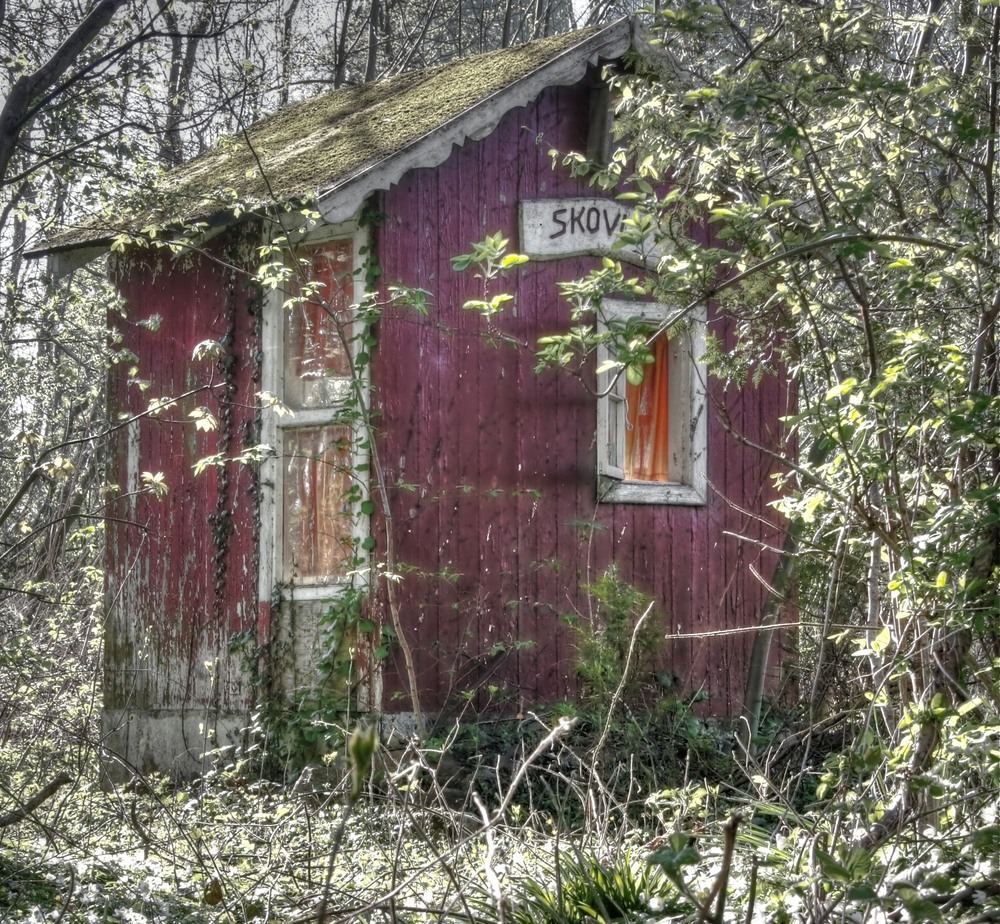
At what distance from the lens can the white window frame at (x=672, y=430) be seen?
982cm

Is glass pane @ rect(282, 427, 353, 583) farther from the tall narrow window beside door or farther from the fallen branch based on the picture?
the fallen branch

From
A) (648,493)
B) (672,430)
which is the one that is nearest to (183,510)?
(648,493)

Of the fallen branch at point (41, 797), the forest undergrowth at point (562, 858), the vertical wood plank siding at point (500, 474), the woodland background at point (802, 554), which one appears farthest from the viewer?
the vertical wood plank siding at point (500, 474)

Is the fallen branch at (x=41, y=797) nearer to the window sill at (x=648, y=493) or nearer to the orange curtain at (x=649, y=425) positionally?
the window sill at (x=648, y=493)

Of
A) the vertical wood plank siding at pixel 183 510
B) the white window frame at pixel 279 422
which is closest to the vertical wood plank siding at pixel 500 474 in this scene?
the white window frame at pixel 279 422

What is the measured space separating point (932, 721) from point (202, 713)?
21.5ft

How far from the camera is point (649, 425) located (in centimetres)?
1027

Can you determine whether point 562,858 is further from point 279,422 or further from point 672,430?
point 672,430

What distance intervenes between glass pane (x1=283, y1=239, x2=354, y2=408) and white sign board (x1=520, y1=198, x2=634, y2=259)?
129 centimetres

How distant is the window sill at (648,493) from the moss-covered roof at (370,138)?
255cm

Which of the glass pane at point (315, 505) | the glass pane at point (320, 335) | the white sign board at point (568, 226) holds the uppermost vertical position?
the white sign board at point (568, 226)

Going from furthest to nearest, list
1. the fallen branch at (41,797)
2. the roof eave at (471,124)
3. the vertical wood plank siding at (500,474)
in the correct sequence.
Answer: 1. the vertical wood plank siding at (500,474)
2. the roof eave at (471,124)
3. the fallen branch at (41,797)

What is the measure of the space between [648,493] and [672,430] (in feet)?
1.95

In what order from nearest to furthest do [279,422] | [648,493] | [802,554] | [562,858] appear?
[562,858]
[802,554]
[279,422]
[648,493]
